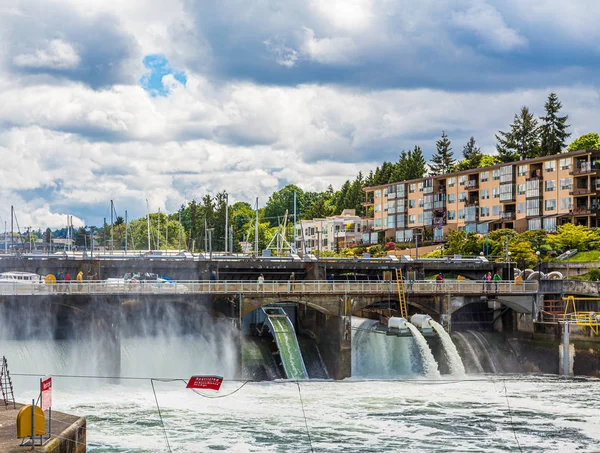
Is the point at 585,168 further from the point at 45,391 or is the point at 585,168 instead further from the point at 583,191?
the point at 45,391

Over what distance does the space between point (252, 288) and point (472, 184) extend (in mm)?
80324

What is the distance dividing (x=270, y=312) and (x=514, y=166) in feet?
224

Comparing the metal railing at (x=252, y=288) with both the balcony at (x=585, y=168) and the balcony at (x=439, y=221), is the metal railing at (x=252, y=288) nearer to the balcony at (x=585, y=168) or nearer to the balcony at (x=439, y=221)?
the balcony at (x=585, y=168)

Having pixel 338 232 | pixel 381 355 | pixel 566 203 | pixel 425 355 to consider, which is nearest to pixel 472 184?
pixel 566 203

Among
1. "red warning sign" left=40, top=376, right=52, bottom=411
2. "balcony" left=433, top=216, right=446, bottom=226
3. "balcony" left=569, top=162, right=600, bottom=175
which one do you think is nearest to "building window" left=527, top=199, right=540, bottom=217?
"balcony" left=569, top=162, right=600, bottom=175

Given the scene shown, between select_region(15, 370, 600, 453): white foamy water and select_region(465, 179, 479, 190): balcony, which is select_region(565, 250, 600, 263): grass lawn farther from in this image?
select_region(15, 370, 600, 453): white foamy water

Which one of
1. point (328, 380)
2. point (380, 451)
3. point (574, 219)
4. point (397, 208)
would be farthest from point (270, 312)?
point (397, 208)

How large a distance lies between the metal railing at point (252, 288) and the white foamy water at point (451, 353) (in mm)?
3374

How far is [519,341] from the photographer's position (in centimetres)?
6862

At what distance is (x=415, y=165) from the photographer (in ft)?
526

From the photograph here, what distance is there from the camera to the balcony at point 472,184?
431 ft

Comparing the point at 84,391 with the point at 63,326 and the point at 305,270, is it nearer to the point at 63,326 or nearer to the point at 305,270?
the point at 63,326

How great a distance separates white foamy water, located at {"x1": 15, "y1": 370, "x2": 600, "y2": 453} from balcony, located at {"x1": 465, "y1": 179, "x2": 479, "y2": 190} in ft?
252

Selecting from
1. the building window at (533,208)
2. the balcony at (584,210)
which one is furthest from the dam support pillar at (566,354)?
the building window at (533,208)
